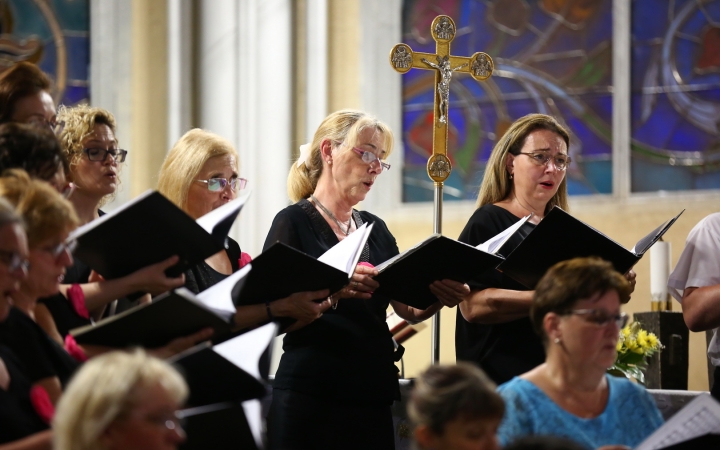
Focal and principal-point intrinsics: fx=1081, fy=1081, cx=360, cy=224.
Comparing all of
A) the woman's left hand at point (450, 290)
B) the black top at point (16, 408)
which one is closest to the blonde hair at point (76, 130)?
the black top at point (16, 408)

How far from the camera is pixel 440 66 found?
5.46 m

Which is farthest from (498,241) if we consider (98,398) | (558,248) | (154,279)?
(98,398)

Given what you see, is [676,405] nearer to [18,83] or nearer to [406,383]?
[406,383]

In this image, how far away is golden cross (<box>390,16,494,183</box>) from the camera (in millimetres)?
5238

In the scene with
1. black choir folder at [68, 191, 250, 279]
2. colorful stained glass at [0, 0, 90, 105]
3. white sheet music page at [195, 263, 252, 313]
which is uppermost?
colorful stained glass at [0, 0, 90, 105]

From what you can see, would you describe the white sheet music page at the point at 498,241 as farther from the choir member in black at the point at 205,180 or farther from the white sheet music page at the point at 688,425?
the white sheet music page at the point at 688,425

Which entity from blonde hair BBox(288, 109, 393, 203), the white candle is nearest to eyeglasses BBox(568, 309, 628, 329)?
blonde hair BBox(288, 109, 393, 203)

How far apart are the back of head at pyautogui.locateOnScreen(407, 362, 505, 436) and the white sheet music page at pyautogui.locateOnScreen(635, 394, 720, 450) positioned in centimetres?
44

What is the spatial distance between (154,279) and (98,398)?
104 cm

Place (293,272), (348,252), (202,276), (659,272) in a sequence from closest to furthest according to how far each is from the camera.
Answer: (293,272) → (348,252) → (202,276) → (659,272)

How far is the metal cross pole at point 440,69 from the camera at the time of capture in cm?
520

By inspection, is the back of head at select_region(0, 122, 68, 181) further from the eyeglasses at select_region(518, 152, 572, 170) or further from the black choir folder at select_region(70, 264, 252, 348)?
the eyeglasses at select_region(518, 152, 572, 170)

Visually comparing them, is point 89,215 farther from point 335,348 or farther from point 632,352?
point 632,352

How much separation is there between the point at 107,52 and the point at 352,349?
5252 millimetres
